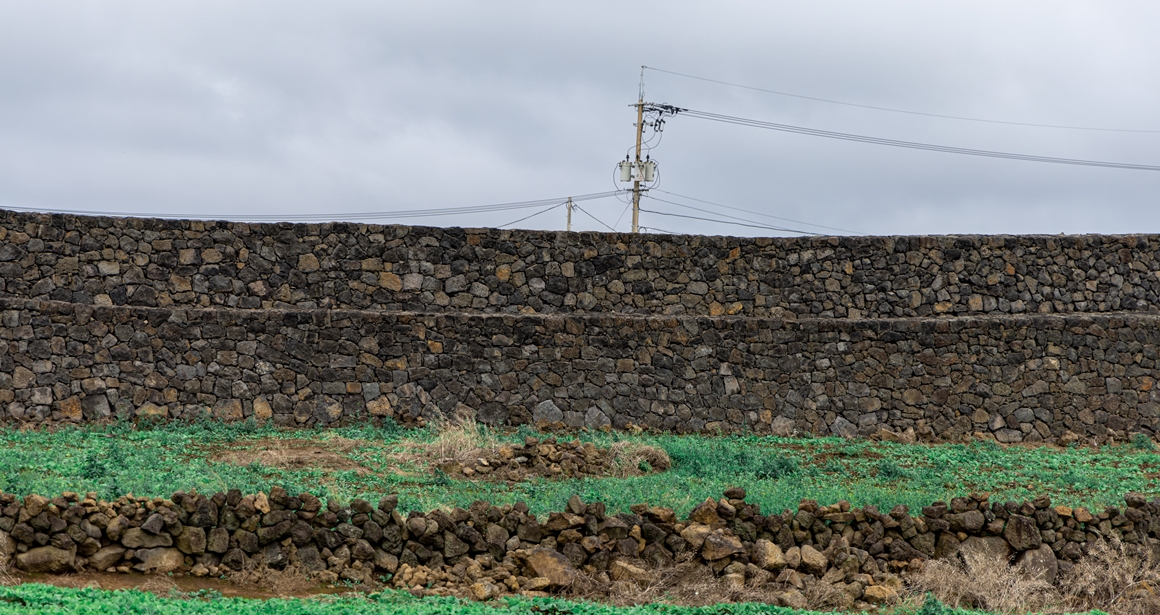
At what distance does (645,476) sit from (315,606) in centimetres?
566

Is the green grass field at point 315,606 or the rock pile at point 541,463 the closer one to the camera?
the green grass field at point 315,606

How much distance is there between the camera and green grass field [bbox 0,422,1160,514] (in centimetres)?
988

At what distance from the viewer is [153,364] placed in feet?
48.1

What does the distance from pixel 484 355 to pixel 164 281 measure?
14.0ft

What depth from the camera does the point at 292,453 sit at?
41.1 feet

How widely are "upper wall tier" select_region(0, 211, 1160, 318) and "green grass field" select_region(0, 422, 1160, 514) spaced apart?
196cm

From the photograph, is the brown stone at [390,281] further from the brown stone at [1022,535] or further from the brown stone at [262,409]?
the brown stone at [1022,535]

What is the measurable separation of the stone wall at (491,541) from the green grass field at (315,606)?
0.43 meters

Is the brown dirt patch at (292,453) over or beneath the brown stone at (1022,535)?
beneath

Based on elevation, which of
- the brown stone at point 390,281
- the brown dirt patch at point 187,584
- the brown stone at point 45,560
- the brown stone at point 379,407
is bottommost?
the brown dirt patch at point 187,584

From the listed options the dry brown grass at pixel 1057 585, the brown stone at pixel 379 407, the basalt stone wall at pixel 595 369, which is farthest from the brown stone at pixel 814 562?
the brown stone at pixel 379 407

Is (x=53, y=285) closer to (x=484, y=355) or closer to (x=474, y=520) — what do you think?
(x=484, y=355)

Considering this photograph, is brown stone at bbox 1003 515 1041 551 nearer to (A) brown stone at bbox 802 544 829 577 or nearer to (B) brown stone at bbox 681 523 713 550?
(A) brown stone at bbox 802 544 829 577

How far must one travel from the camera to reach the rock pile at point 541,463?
11.7 m
